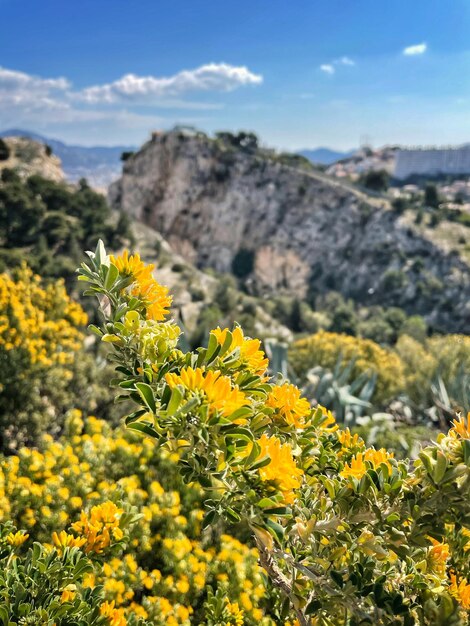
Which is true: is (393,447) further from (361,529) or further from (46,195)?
(46,195)

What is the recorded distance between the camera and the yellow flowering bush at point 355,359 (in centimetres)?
780

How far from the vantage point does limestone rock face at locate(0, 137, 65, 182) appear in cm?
3403

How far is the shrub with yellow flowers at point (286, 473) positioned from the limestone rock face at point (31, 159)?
117 feet

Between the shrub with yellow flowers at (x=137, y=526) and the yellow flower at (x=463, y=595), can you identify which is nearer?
the yellow flower at (x=463, y=595)

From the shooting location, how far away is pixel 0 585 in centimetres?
149

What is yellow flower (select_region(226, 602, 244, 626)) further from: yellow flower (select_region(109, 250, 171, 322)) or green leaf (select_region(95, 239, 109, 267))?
green leaf (select_region(95, 239, 109, 267))

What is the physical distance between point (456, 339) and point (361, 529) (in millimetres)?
9002

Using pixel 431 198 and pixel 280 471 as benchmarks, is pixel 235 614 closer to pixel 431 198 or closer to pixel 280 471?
pixel 280 471

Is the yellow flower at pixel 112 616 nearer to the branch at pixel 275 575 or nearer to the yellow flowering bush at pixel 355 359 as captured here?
the branch at pixel 275 575

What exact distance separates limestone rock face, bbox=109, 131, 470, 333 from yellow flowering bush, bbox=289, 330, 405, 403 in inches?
1043

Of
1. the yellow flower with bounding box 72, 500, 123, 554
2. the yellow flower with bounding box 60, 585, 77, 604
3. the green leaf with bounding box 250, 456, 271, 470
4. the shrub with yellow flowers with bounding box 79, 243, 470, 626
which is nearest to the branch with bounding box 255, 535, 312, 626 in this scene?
the shrub with yellow flowers with bounding box 79, 243, 470, 626

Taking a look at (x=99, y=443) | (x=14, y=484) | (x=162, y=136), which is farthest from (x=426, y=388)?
(x=162, y=136)

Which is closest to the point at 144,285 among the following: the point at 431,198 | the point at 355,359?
the point at 355,359

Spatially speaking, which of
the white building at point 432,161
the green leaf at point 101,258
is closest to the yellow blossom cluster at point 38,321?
the green leaf at point 101,258
